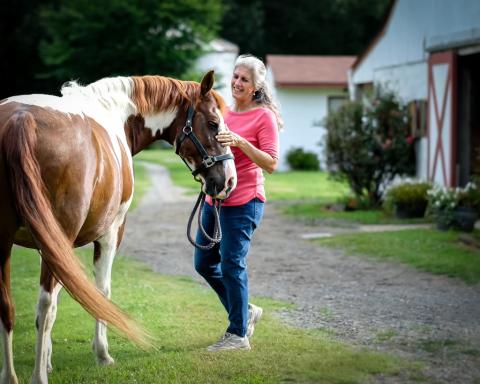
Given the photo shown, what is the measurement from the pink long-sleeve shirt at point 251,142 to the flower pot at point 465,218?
6929 millimetres

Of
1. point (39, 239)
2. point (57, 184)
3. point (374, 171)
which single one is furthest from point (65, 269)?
point (374, 171)

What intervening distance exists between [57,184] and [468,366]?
2.73 metres

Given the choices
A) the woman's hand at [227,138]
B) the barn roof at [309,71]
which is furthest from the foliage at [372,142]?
the barn roof at [309,71]

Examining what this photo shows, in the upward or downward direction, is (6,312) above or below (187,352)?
above

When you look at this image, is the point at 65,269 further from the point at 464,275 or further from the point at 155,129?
the point at 464,275

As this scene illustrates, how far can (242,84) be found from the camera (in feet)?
17.0

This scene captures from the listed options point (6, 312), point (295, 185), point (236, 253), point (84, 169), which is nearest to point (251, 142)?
point (236, 253)

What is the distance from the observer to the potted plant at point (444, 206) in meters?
11.6

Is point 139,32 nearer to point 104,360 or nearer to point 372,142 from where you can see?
point 372,142

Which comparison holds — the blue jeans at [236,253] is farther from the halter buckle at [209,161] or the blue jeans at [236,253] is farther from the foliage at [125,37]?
the foliage at [125,37]

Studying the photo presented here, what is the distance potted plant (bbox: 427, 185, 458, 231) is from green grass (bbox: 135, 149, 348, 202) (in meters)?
4.74

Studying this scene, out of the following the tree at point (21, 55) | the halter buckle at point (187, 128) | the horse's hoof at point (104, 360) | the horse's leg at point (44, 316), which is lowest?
the horse's hoof at point (104, 360)

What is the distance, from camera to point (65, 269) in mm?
4059

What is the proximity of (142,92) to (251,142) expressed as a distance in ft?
2.69
